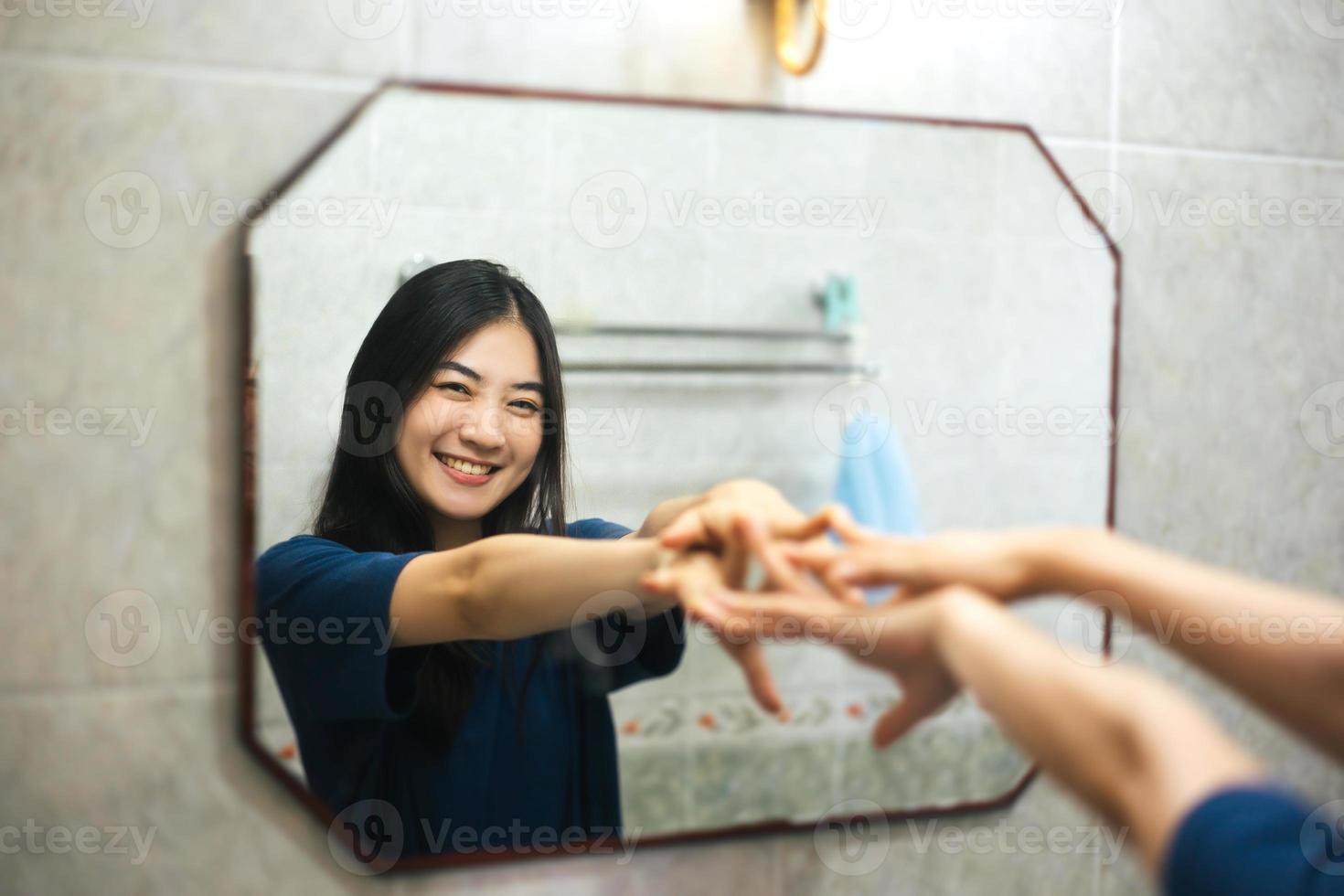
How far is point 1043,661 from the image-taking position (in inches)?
17.0

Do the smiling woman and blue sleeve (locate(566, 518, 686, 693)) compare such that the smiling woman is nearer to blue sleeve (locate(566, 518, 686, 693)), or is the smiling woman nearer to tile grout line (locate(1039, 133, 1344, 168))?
blue sleeve (locate(566, 518, 686, 693))

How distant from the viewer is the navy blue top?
771 millimetres

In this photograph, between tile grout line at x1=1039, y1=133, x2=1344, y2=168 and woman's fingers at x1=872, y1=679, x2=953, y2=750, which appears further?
tile grout line at x1=1039, y1=133, x2=1344, y2=168

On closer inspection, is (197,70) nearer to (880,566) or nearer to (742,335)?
(742,335)

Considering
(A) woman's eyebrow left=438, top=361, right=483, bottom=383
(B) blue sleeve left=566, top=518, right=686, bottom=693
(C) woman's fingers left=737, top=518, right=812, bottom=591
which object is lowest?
(B) blue sleeve left=566, top=518, right=686, bottom=693

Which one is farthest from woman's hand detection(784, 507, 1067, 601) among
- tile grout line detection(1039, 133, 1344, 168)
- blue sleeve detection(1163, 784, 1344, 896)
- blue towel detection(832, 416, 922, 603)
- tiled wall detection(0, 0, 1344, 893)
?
tile grout line detection(1039, 133, 1344, 168)

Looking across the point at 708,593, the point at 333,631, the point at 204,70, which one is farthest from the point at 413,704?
the point at 204,70

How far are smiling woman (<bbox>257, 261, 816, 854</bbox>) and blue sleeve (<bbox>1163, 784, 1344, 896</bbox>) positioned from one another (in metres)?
0.31

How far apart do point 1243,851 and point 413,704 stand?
1.90 feet

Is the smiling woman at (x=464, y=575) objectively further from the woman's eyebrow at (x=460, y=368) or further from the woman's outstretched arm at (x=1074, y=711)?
Answer: the woman's outstretched arm at (x=1074, y=711)

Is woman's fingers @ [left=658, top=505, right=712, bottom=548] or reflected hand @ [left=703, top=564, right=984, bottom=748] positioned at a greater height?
woman's fingers @ [left=658, top=505, right=712, bottom=548]

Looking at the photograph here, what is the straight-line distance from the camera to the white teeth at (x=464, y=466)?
0.76 metres

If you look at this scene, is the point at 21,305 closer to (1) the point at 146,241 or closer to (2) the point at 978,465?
(1) the point at 146,241

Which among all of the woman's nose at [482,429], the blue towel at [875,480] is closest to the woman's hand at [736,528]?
the woman's nose at [482,429]
